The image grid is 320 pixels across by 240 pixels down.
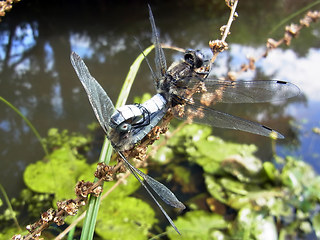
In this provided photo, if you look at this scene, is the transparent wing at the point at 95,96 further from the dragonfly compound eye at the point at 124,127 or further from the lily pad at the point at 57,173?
the lily pad at the point at 57,173

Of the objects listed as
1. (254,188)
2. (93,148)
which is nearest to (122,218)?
(93,148)

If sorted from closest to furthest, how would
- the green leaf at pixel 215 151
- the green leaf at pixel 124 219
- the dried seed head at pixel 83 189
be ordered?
the dried seed head at pixel 83 189 < the green leaf at pixel 124 219 < the green leaf at pixel 215 151

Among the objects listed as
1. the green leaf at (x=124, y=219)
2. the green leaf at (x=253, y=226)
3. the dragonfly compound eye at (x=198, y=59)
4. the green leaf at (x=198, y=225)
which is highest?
the dragonfly compound eye at (x=198, y=59)

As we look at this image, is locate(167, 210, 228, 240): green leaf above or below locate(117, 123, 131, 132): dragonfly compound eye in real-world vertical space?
below

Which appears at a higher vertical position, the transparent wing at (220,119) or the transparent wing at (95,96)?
the transparent wing at (95,96)

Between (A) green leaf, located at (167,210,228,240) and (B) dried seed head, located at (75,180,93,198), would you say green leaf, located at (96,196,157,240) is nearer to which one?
(A) green leaf, located at (167,210,228,240)

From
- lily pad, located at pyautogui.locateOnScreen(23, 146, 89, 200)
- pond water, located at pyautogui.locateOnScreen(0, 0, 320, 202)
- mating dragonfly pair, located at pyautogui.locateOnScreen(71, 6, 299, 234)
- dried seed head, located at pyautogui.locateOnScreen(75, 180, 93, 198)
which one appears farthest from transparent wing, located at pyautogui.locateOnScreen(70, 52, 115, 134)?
pond water, located at pyautogui.locateOnScreen(0, 0, 320, 202)

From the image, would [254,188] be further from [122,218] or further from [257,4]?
[257,4]

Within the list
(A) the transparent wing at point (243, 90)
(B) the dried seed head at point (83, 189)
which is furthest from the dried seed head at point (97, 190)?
(A) the transparent wing at point (243, 90)
